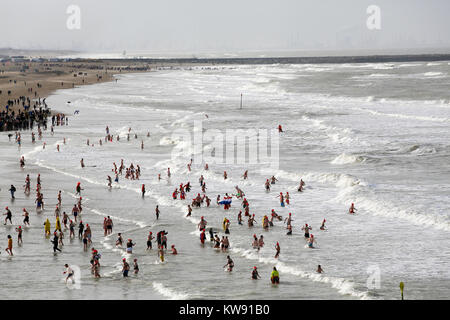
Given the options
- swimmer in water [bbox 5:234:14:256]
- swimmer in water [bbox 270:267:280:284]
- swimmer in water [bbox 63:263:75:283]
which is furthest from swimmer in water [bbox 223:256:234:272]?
swimmer in water [bbox 5:234:14:256]

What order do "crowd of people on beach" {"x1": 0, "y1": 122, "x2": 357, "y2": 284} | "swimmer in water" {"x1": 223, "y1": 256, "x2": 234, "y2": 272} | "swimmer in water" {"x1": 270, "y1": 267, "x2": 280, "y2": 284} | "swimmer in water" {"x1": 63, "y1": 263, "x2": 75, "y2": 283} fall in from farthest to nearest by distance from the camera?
"crowd of people on beach" {"x1": 0, "y1": 122, "x2": 357, "y2": 284} < "swimmer in water" {"x1": 223, "y1": 256, "x2": 234, "y2": 272} < "swimmer in water" {"x1": 63, "y1": 263, "x2": 75, "y2": 283} < "swimmer in water" {"x1": 270, "y1": 267, "x2": 280, "y2": 284}

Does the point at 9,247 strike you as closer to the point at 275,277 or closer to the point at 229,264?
the point at 229,264

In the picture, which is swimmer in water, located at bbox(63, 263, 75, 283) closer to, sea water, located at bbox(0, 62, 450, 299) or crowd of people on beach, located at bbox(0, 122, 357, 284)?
crowd of people on beach, located at bbox(0, 122, 357, 284)

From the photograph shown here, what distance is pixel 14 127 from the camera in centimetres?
5869

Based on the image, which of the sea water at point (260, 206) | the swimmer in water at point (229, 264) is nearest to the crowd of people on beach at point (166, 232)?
the swimmer in water at point (229, 264)

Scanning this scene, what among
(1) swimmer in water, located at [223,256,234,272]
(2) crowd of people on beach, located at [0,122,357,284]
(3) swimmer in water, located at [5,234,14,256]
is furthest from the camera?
(3) swimmer in water, located at [5,234,14,256]

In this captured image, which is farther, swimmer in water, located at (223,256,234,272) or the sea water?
swimmer in water, located at (223,256,234,272)

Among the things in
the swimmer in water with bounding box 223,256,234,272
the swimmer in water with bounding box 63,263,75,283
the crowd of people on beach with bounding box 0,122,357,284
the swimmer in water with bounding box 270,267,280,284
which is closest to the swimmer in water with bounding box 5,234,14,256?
the crowd of people on beach with bounding box 0,122,357,284

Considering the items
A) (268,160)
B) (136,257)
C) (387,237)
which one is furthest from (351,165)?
(136,257)

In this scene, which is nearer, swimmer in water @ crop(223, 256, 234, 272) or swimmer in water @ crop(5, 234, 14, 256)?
swimmer in water @ crop(223, 256, 234, 272)

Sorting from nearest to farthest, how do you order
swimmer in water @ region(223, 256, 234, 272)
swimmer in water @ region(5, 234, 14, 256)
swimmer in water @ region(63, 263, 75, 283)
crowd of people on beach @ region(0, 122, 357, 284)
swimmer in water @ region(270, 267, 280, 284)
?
swimmer in water @ region(270, 267, 280, 284) → swimmer in water @ region(63, 263, 75, 283) → swimmer in water @ region(223, 256, 234, 272) → crowd of people on beach @ region(0, 122, 357, 284) → swimmer in water @ region(5, 234, 14, 256)

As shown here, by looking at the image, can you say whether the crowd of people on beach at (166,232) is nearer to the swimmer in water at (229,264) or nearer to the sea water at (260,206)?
the swimmer in water at (229,264)

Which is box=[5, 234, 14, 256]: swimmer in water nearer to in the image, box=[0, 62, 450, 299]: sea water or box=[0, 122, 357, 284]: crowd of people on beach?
box=[0, 122, 357, 284]: crowd of people on beach

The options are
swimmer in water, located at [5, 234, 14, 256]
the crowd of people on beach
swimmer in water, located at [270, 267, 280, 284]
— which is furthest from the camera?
swimmer in water, located at [5, 234, 14, 256]
